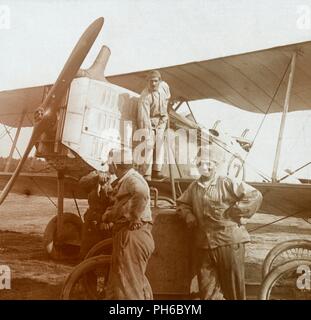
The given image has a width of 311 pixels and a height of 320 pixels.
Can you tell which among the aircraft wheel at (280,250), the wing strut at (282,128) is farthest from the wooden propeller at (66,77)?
the aircraft wheel at (280,250)

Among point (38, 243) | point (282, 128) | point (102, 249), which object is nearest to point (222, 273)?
point (102, 249)

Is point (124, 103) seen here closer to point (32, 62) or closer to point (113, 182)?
point (113, 182)

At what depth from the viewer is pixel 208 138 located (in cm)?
375

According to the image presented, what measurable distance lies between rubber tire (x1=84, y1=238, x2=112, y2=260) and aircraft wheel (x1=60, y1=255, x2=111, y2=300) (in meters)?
0.16

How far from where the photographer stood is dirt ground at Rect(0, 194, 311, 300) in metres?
3.24

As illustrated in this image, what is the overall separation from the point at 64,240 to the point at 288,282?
1917 millimetres

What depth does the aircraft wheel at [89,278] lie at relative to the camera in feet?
9.58

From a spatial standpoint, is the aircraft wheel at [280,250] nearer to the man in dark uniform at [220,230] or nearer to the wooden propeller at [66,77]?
the man in dark uniform at [220,230]

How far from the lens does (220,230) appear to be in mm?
3025
